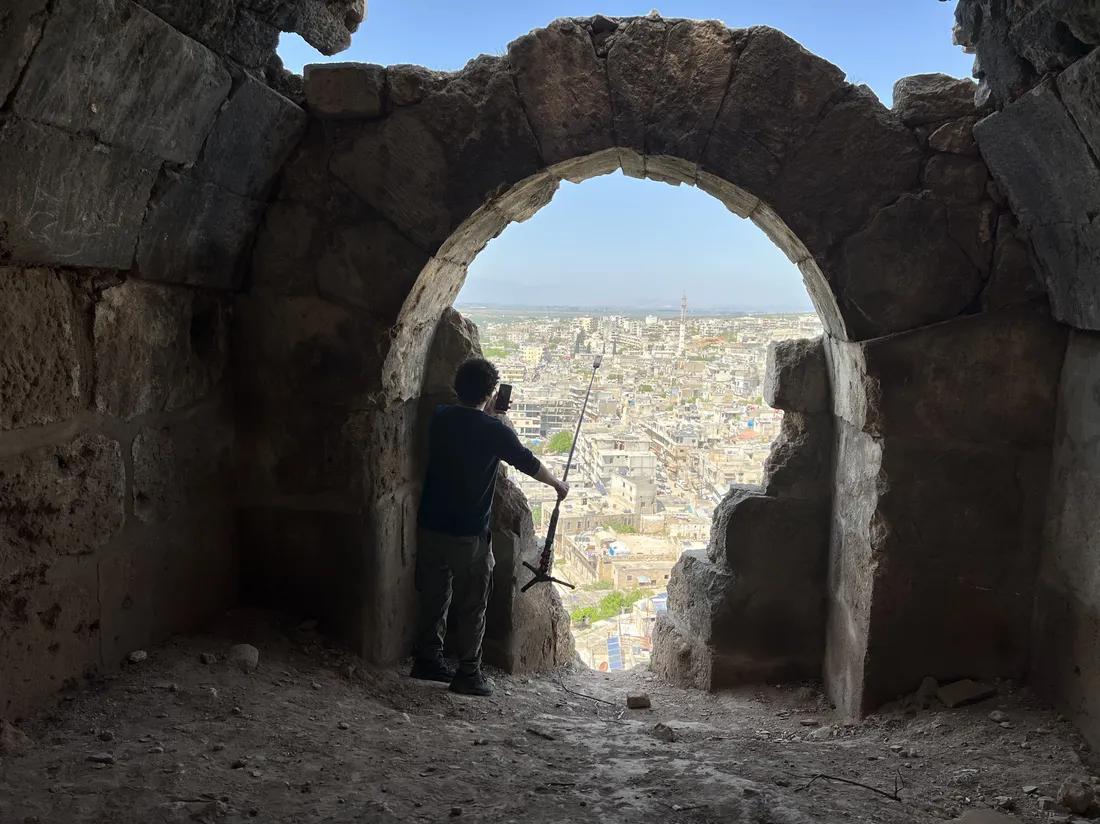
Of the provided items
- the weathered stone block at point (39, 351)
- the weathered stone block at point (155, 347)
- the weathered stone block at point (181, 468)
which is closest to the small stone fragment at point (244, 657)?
the weathered stone block at point (181, 468)

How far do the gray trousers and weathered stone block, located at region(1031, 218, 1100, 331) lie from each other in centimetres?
210

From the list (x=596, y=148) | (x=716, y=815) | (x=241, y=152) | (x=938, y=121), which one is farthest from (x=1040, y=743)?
(x=241, y=152)

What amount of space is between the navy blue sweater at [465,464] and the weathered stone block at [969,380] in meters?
1.24

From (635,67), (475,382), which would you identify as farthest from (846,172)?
(475,382)

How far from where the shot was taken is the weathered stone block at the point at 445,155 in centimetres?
257

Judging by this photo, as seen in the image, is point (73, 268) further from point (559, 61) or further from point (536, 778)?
point (536, 778)

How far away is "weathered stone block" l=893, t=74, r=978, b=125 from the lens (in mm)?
2445

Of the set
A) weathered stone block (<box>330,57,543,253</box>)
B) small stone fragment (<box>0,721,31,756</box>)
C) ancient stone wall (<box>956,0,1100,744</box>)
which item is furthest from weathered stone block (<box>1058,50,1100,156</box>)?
small stone fragment (<box>0,721,31,756</box>)

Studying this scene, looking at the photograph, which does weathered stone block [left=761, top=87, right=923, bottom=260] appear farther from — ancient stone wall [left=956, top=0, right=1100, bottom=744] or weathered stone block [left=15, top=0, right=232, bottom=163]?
weathered stone block [left=15, top=0, right=232, bottom=163]

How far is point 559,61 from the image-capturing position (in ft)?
8.24

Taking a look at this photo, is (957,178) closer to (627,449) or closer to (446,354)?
(446,354)

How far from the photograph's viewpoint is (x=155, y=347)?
2.50 metres

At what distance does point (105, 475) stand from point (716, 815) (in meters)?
1.96

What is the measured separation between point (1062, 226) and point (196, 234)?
8.74 feet
